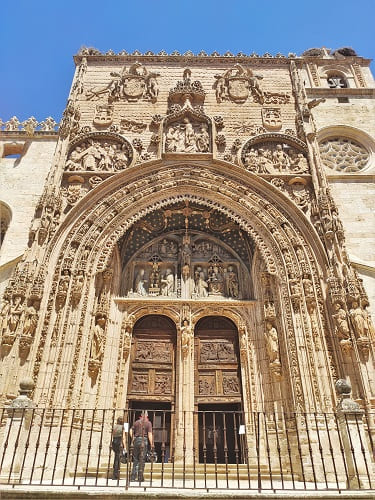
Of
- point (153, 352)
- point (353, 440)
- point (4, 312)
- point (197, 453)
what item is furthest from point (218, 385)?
point (4, 312)

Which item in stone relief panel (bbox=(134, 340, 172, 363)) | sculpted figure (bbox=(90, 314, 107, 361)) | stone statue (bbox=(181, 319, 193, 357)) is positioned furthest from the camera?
stone relief panel (bbox=(134, 340, 172, 363))

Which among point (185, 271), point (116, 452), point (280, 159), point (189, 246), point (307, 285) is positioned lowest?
point (116, 452)

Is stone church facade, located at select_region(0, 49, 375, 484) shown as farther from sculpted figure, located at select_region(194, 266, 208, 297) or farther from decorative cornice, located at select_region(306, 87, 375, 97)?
decorative cornice, located at select_region(306, 87, 375, 97)

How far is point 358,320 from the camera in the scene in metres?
7.76

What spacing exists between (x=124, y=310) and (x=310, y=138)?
7403 millimetres

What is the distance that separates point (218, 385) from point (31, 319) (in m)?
4.60

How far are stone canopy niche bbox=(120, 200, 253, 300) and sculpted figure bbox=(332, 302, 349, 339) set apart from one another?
104 inches

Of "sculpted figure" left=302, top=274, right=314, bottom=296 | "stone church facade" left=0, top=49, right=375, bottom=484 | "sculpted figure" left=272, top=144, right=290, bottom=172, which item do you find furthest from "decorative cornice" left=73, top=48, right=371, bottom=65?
"sculpted figure" left=302, top=274, right=314, bottom=296

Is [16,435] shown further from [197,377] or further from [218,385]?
[218,385]

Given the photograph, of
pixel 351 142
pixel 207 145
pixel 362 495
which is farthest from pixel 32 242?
pixel 351 142

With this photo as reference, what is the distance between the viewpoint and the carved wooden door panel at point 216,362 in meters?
9.02

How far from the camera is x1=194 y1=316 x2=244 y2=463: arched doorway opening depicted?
8.68 m

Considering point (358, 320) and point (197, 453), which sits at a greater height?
point (358, 320)

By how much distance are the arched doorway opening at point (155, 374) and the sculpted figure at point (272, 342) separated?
2.41m
